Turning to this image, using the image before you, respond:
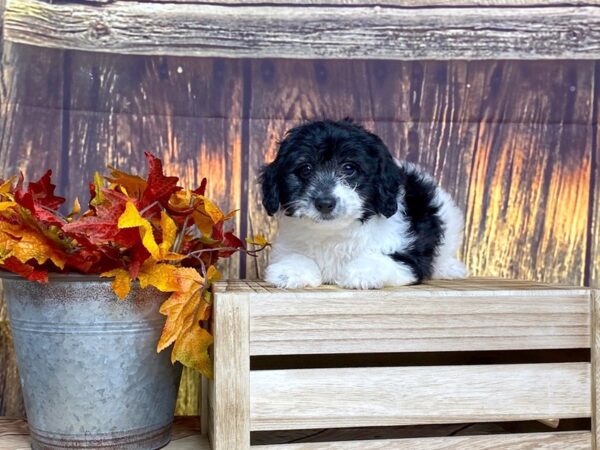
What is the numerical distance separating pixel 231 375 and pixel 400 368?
1.31ft

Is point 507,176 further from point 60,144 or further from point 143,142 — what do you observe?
point 60,144

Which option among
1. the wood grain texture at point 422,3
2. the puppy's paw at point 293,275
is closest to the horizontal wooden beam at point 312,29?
the wood grain texture at point 422,3

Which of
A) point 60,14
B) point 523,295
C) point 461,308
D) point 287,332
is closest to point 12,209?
point 287,332

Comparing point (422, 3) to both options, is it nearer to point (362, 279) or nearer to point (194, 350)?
point (362, 279)

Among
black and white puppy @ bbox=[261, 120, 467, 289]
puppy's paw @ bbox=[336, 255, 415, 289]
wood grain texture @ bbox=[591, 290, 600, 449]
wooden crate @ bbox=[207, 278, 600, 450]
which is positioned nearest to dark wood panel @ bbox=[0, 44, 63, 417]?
black and white puppy @ bbox=[261, 120, 467, 289]

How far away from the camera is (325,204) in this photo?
5.44 feet

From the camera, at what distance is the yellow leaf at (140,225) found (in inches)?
56.1

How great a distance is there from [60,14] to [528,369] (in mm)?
1792

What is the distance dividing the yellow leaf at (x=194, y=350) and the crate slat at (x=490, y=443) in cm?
28

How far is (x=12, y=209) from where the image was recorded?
58.7 inches

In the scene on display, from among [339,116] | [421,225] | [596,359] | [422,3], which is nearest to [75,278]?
[421,225]

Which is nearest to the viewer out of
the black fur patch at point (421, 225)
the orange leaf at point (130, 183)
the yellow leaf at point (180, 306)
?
the yellow leaf at point (180, 306)

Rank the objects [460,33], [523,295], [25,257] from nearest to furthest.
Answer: [25,257]
[523,295]
[460,33]

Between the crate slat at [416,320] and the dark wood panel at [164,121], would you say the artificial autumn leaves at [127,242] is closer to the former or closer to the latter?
the crate slat at [416,320]
